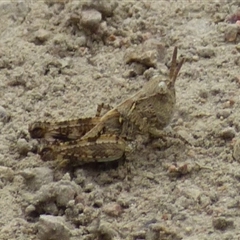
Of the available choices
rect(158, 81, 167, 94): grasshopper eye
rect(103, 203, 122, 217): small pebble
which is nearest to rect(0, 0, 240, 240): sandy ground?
rect(103, 203, 122, 217): small pebble

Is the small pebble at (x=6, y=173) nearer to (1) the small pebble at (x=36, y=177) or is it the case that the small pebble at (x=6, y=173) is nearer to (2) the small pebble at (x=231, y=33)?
(1) the small pebble at (x=36, y=177)

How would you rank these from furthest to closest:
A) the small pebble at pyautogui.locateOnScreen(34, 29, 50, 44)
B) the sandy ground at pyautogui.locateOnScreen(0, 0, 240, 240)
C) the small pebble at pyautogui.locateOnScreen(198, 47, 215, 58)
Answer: the small pebble at pyautogui.locateOnScreen(34, 29, 50, 44) < the small pebble at pyautogui.locateOnScreen(198, 47, 215, 58) < the sandy ground at pyautogui.locateOnScreen(0, 0, 240, 240)

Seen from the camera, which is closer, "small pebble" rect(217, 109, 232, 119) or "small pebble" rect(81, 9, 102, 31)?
"small pebble" rect(217, 109, 232, 119)

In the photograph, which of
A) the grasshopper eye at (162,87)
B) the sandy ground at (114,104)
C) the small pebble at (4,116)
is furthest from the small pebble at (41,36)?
the grasshopper eye at (162,87)

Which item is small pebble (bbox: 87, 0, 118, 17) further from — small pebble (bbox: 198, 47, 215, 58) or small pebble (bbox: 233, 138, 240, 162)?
small pebble (bbox: 233, 138, 240, 162)

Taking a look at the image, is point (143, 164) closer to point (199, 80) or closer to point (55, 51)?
point (199, 80)

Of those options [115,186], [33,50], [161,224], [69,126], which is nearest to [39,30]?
[33,50]
